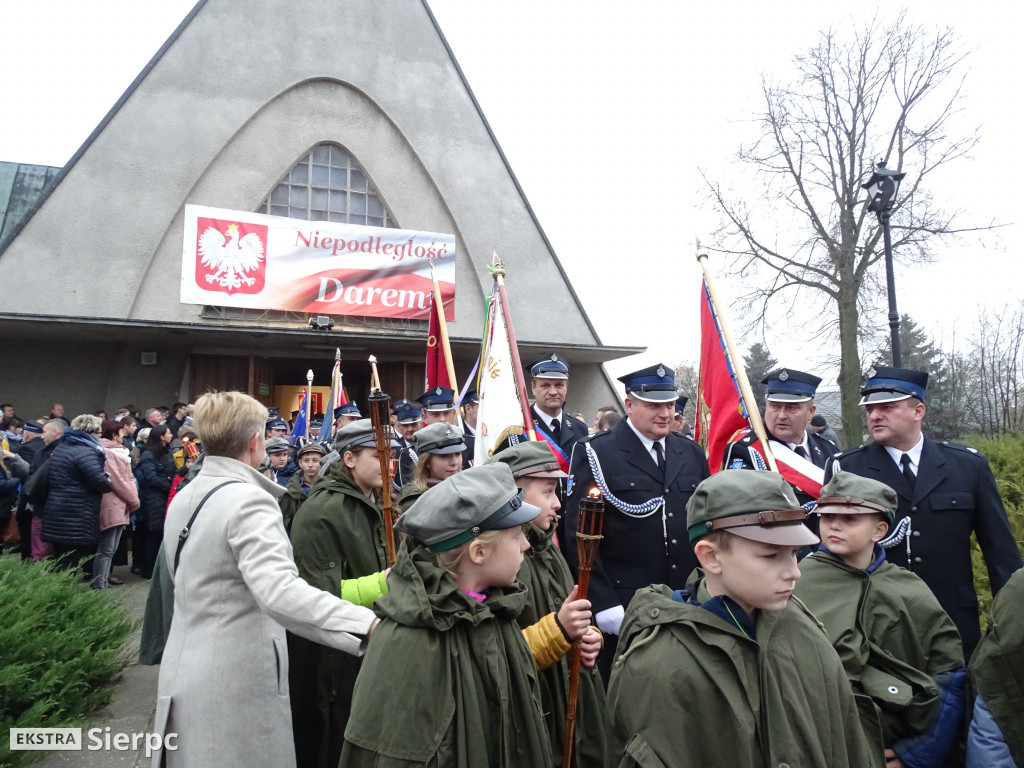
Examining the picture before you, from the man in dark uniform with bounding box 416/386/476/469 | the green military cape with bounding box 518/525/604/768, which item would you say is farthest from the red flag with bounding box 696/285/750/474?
the man in dark uniform with bounding box 416/386/476/469

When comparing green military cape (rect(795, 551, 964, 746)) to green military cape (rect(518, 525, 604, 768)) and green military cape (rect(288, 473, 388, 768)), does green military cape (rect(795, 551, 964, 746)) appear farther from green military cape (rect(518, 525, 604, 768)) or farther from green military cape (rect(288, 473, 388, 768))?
green military cape (rect(288, 473, 388, 768))

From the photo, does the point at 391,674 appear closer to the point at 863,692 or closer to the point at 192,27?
the point at 863,692

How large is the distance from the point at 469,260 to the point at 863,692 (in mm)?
16163

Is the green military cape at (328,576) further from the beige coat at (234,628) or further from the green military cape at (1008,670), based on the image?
the green military cape at (1008,670)

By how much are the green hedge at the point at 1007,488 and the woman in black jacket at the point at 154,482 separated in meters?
8.61

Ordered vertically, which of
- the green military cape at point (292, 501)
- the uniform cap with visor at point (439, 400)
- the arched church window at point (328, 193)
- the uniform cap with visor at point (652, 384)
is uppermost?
the arched church window at point (328, 193)

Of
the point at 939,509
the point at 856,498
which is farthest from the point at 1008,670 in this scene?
the point at 939,509

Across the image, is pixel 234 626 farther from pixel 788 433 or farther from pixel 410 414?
pixel 410 414

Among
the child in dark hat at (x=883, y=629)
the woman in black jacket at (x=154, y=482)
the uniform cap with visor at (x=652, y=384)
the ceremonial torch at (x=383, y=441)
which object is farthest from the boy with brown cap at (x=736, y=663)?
the woman in black jacket at (x=154, y=482)

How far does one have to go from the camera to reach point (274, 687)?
2697 millimetres

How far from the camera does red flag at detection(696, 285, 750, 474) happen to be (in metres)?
4.69

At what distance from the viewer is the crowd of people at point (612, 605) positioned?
6.47 feet

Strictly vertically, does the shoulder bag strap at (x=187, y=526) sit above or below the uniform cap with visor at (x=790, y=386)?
below

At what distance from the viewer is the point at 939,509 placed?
144 inches
